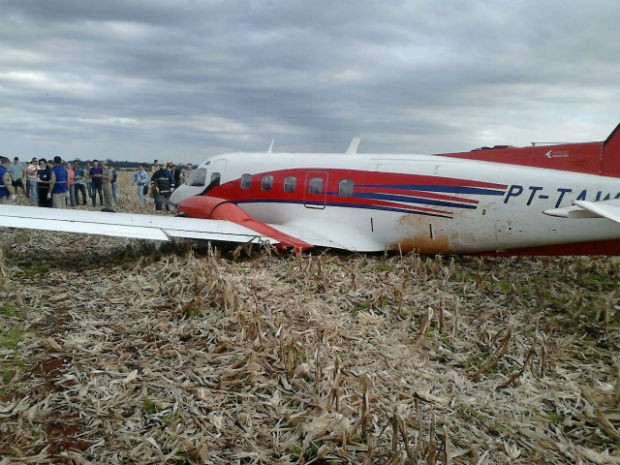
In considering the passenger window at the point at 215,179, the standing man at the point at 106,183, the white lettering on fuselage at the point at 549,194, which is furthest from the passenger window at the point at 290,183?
the standing man at the point at 106,183

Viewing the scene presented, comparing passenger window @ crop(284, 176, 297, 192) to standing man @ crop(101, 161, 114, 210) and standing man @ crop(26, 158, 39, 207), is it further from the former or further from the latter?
standing man @ crop(101, 161, 114, 210)

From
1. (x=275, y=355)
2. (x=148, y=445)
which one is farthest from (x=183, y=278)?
(x=148, y=445)

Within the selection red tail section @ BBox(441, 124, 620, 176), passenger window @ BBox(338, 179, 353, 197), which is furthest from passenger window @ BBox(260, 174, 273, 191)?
red tail section @ BBox(441, 124, 620, 176)

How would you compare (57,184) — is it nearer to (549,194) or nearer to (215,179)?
(215,179)

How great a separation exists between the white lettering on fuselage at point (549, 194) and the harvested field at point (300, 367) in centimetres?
162

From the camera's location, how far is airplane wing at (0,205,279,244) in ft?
30.5

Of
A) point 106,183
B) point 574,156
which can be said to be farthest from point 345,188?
point 106,183

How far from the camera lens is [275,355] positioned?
211 inches

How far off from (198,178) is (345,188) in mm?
5146

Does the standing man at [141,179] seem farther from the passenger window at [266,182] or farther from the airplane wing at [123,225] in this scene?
the airplane wing at [123,225]

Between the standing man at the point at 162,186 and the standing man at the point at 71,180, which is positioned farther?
the standing man at the point at 71,180

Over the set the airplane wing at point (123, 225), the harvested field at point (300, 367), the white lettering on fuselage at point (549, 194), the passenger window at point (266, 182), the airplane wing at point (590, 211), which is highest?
the passenger window at point (266, 182)

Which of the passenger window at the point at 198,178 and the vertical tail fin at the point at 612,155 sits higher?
the vertical tail fin at the point at 612,155

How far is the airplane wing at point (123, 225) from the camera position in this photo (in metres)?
9.30
